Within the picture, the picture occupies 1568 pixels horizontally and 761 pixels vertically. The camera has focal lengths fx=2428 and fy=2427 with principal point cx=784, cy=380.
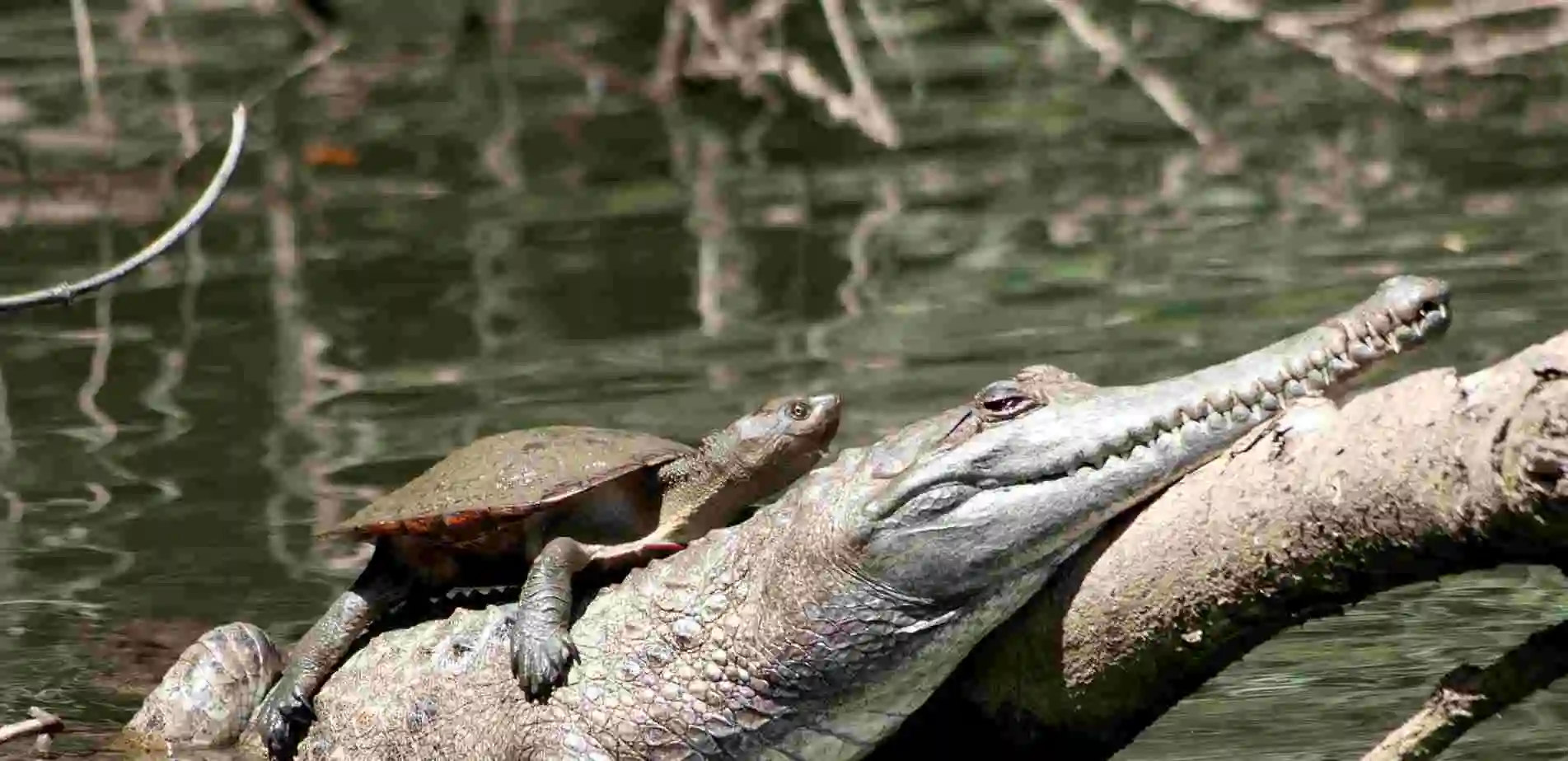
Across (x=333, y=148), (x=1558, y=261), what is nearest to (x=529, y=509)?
(x=1558, y=261)

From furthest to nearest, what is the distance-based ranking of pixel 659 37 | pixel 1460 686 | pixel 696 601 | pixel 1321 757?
pixel 659 37, pixel 1321 757, pixel 696 601, pixel 1460 686

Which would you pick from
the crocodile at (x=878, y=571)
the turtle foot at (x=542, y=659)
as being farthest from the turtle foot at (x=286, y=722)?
the turtle foot at (x=542, y=659)

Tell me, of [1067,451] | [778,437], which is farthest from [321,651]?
[1067,451]

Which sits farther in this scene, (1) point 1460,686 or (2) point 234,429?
(2) point 234,429

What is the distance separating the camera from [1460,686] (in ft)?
13.2

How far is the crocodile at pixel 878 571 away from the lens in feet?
15.0

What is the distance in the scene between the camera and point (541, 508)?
18.7ft

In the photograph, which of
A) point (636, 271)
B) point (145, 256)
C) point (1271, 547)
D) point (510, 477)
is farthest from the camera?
point (636, 271)

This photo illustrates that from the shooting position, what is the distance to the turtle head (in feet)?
19.5

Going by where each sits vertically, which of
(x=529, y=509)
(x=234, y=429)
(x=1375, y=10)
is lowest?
(x=234, y=429)

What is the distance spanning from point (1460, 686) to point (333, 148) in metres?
14.0

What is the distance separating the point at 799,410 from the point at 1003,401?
1255 mm

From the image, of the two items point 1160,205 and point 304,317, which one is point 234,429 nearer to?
point 304,317

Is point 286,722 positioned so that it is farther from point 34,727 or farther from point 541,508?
point 541,508
